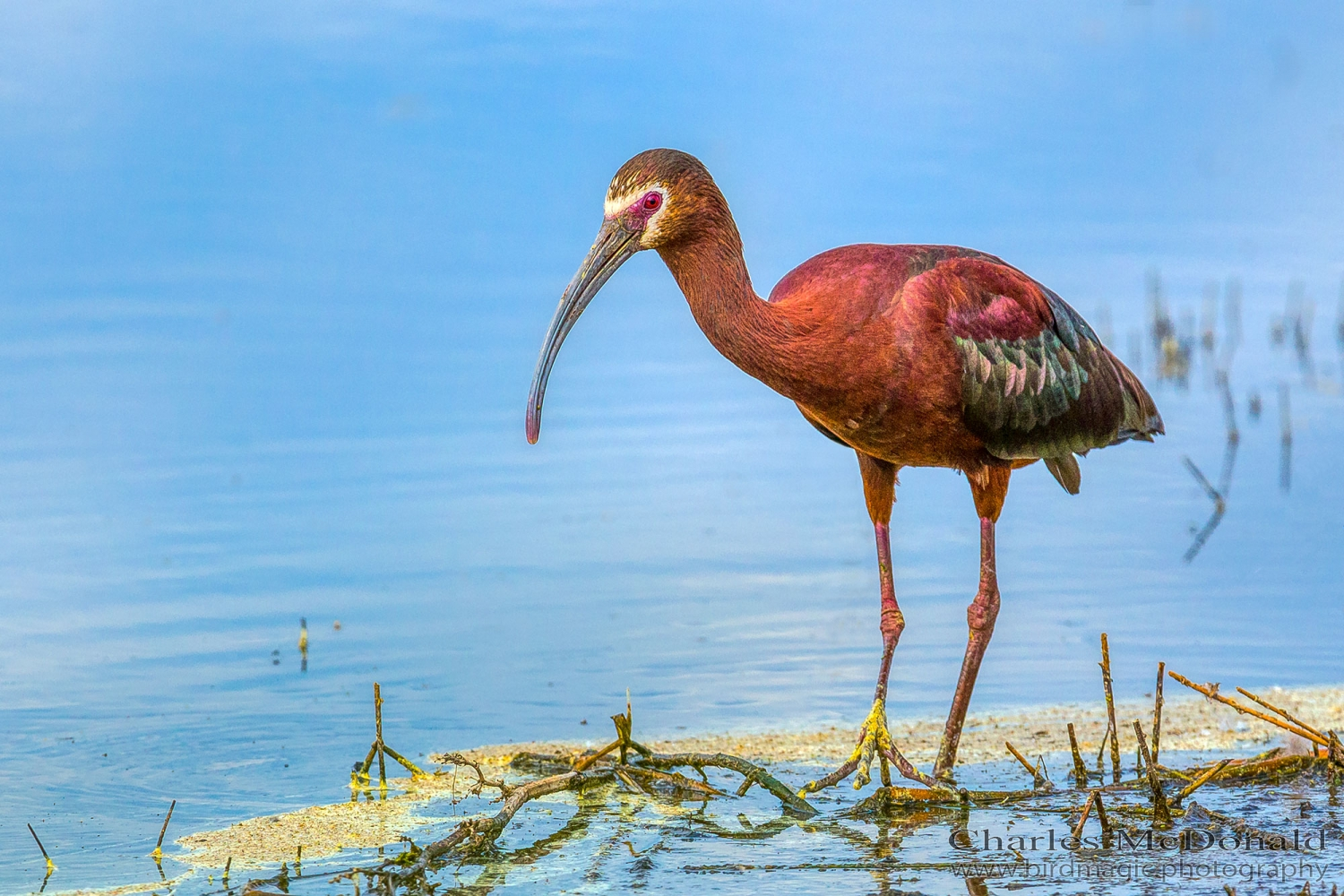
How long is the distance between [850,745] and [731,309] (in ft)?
6.09

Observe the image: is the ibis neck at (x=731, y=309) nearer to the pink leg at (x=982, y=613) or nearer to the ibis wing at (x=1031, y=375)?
the ibis wing at (x=1031, y=375)

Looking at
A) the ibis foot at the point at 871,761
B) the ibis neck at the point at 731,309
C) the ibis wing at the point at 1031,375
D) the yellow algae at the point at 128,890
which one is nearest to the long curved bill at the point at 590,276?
the ibis neck at the point at 731,309

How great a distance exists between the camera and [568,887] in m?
5.48

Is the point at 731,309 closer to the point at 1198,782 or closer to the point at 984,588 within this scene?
the point at 984,588

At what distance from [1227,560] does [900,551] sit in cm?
172

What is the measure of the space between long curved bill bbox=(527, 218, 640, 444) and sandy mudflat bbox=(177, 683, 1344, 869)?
4.41 ft

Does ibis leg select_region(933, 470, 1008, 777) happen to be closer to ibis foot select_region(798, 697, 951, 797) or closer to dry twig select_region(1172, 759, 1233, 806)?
ibis foot select_region(798, 697, 951, 797)

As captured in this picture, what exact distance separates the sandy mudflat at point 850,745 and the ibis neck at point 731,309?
60.5 inches

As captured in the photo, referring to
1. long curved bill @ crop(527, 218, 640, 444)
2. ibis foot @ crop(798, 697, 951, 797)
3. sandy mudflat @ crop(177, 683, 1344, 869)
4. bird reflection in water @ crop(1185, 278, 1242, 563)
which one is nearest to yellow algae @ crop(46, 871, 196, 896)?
sandy mudflat @ crop(177, 683, 1344, 869)

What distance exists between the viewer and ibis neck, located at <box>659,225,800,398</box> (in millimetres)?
6281

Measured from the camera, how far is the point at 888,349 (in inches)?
254

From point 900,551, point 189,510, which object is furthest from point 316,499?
point 900,551

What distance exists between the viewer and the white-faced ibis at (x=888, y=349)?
20.7ft

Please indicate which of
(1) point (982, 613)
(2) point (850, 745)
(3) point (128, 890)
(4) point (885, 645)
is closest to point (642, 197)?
(4) point (885, 645)
